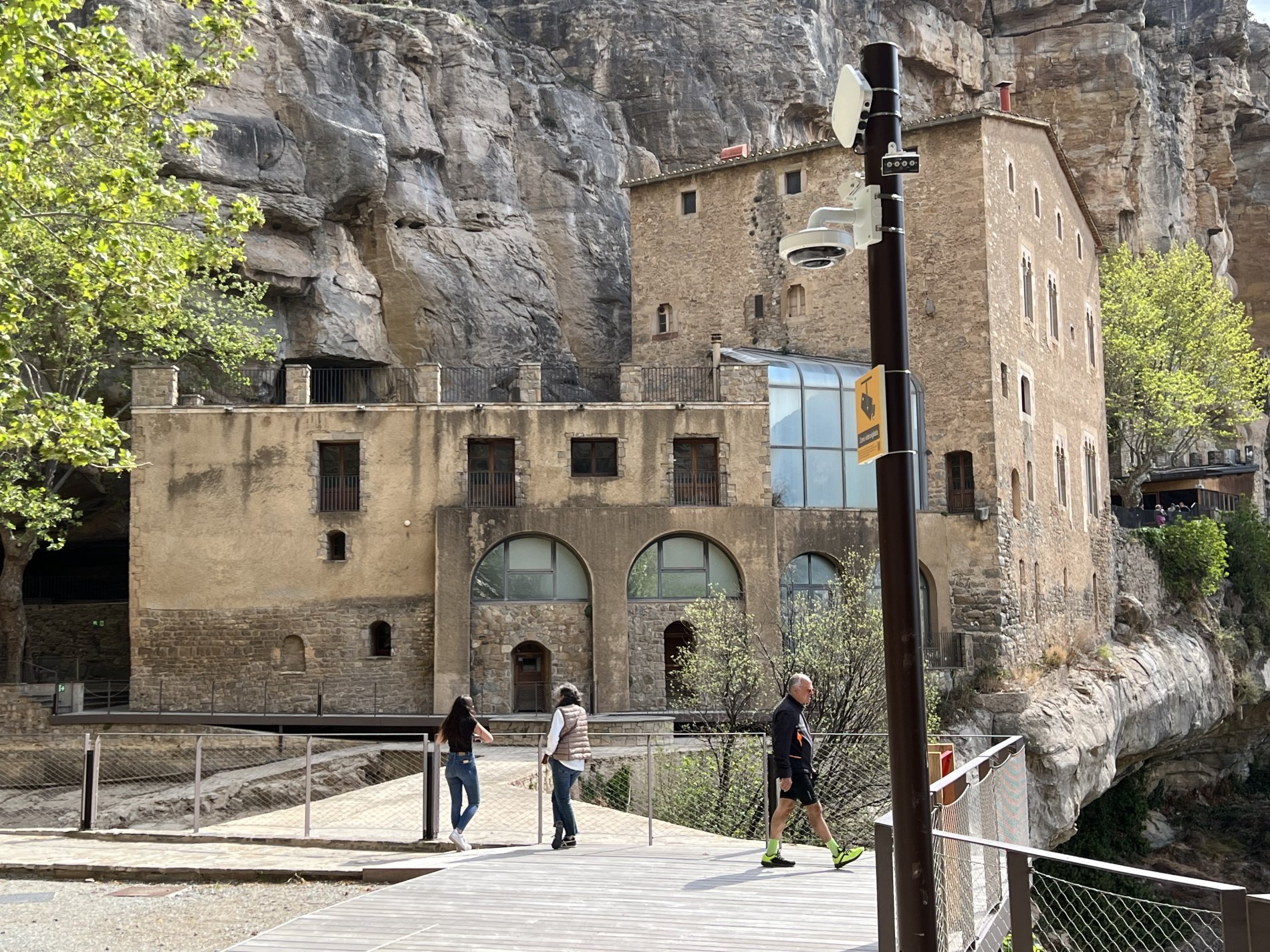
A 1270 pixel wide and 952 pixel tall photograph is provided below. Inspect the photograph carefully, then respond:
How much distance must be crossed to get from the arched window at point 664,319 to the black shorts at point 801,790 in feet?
89.9

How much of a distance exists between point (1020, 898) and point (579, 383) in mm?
34166

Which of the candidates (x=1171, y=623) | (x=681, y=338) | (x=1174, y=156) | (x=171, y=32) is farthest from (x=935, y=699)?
(x=1174, y=156)

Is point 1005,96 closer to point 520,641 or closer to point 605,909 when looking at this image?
point 520,641

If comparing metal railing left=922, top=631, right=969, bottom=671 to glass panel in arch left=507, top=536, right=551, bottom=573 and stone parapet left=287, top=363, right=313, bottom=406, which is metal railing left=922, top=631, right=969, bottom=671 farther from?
stone parapet left=287, top=363, right=313, bottom=406

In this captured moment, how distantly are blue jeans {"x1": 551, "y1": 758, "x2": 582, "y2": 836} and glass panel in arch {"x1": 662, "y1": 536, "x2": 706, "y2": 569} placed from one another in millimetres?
17280

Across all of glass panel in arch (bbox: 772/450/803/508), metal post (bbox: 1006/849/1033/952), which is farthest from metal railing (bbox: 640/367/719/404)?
metal post (bbox: 1006/849/1033/952)

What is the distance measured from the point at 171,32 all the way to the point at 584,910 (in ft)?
105

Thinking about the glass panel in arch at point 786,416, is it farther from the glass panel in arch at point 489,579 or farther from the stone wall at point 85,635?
the stone wall at point 85,635

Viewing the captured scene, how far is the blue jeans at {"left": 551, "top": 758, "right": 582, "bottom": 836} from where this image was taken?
41.6 feet

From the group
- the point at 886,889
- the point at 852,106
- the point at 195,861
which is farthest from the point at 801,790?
the point at 852,106

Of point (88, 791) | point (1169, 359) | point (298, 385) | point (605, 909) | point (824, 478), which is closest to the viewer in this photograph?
point (605, 909)

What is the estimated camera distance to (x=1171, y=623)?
41438 millimetres

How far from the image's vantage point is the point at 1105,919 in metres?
24.9

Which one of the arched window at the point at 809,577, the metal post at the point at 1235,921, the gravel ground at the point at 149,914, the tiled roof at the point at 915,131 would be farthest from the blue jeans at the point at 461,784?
the tiled roof at the point at 915,131
